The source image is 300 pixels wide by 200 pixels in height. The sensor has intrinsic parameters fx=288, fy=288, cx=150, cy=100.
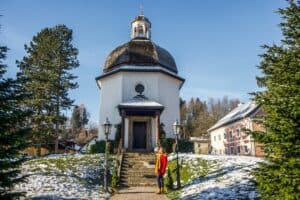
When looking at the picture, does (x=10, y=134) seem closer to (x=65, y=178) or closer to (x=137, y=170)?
(x=65, y=178)

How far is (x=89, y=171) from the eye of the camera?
15234mm

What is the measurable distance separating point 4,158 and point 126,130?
47.0ft

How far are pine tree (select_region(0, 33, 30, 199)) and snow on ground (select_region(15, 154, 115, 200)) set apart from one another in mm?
2331

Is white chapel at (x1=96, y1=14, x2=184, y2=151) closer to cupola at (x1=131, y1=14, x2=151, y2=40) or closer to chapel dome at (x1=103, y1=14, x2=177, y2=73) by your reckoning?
Answer: chapel dome at (x1=103, y1=14, x2=177, y2=73)

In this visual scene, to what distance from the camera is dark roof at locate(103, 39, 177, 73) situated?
78.4 ft

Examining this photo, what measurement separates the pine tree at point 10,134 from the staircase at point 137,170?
6.63 metres

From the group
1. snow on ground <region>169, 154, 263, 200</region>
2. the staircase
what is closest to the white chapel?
the staircase

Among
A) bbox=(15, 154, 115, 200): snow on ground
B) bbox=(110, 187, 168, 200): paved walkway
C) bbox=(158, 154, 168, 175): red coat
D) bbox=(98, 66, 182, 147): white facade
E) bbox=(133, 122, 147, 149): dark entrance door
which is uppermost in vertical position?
bbox=(98, 66, 182, 147): white facade

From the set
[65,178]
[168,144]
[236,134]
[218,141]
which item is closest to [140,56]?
[168,144]

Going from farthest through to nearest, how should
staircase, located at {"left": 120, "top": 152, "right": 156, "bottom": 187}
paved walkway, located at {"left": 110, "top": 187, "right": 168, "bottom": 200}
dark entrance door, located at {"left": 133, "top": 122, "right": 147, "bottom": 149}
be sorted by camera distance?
dark entrance door, located at {"left": 133, "top": 122, "right": 147, "bottom": 149} < staircase, located at {"left": 120, "top": 152, "right": 156, "bottom": 187} < paved walkway, located at {"left": 110, "top": 187, "right": 168, "bottom": 200}

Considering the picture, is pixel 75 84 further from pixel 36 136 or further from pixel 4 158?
pixel 4 158

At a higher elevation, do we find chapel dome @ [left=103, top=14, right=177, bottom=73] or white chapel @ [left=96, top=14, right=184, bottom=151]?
chapel dome @ [left=103, top=14, right=177, bottom=73]

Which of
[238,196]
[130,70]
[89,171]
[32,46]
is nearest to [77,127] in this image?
[32,46]

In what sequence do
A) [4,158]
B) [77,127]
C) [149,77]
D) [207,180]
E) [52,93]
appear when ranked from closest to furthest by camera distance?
1. [4,158]
2. [207,180]
3. [149,77]
4. [52,93]
5. [77,127]
